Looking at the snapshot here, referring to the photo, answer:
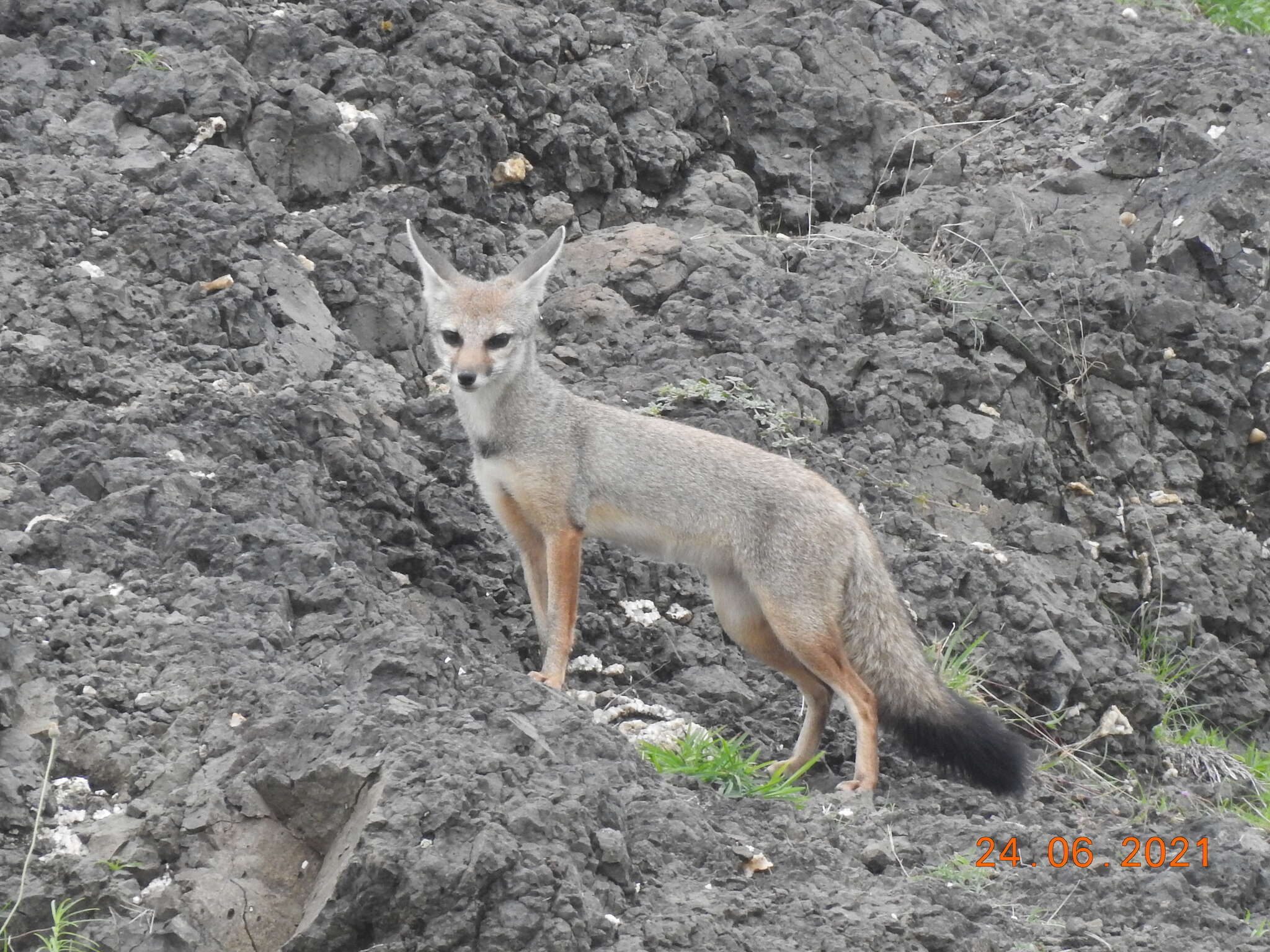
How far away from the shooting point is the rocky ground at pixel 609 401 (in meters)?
4.86

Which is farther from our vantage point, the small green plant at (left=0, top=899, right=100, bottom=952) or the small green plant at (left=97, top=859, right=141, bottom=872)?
the small green plant at (left=97, top=859, right=141, bottom=872)

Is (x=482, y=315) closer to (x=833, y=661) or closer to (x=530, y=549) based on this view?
(x=530, y=549)

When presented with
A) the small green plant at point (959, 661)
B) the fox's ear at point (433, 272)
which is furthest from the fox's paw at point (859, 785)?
the fox's ear at point (433, 272)

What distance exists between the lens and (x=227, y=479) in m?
6.75

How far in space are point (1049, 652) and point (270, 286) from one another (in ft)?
16.5

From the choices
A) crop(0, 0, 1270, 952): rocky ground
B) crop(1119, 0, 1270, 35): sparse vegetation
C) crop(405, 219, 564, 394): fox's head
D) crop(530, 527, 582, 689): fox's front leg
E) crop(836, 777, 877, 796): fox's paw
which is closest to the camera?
crop(0, 0, 1270, 952): rocky ground

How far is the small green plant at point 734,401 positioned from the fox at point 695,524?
44.0 inches

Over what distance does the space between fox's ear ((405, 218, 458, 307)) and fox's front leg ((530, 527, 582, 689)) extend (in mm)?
1482

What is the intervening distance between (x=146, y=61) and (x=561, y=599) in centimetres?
489

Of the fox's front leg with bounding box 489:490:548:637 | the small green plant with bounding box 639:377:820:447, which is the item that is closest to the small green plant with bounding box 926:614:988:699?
the small green plant with bounding box 639:377:820:447

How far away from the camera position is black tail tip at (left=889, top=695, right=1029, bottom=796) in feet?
21.0

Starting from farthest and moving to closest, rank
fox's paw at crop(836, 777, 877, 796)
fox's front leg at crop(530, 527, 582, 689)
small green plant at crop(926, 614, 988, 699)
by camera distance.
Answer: small green plant at crop(926, 614, 988, 699), fox's front leg at crop(530, 527, 582, 689), fox's paw at crop(836, 777, 877, 796)

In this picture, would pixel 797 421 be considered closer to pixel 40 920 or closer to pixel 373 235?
pixel 373 235

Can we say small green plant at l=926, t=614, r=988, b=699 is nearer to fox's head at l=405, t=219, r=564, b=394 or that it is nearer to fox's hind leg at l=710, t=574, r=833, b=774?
fox's hind leg at l=710, t=574, r=833, b=774
